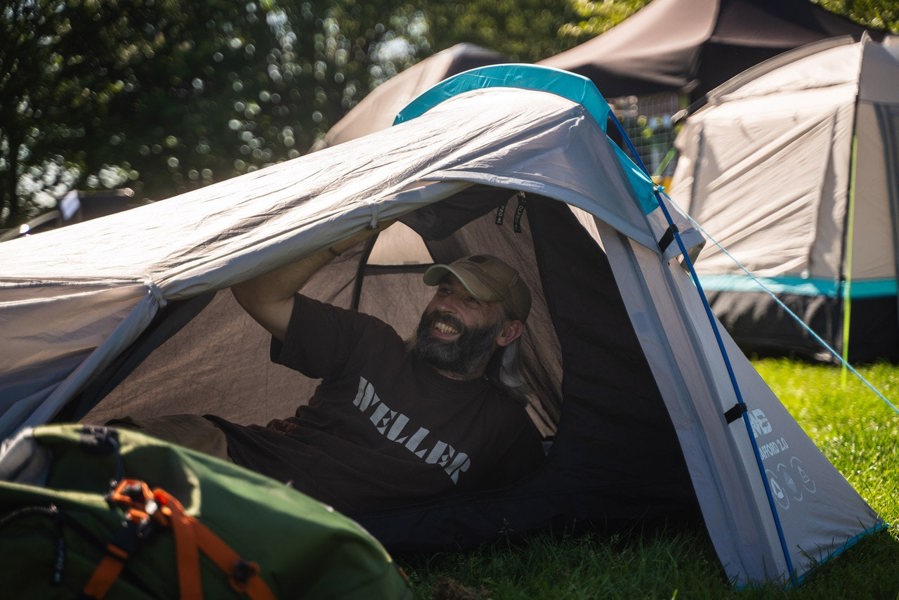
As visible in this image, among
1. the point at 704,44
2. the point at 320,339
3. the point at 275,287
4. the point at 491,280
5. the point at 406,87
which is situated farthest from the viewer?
the point at 406,87

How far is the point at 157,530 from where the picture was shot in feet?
5.61

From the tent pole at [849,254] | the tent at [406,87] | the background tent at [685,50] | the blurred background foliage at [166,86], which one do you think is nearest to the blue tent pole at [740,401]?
the tent pole at [849,254]

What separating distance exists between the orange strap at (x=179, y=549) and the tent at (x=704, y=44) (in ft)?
→ 22.5

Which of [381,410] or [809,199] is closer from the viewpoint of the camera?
[381,410]

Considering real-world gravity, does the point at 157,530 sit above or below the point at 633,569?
above

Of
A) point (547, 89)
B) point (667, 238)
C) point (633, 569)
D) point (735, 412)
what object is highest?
point (547, 89)

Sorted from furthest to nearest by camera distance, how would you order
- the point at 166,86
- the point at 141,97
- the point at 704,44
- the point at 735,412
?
1. the point at 166,86
2. the point at 141,97
3. the point at 704,44
4. the point at 735,412

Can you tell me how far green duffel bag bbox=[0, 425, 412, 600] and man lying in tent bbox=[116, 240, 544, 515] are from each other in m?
1.04

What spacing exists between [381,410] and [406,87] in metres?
7.54

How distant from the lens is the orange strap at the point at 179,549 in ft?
5.47

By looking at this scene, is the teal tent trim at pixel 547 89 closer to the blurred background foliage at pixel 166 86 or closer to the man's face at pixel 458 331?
the man's face at pixel 458 331

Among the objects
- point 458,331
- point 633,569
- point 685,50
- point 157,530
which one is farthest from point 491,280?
point 685,50

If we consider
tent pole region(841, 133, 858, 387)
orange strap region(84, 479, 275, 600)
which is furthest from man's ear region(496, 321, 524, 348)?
tent pole region(841, 133, 858, 387)

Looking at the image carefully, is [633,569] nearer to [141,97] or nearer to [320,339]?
[320,339]
